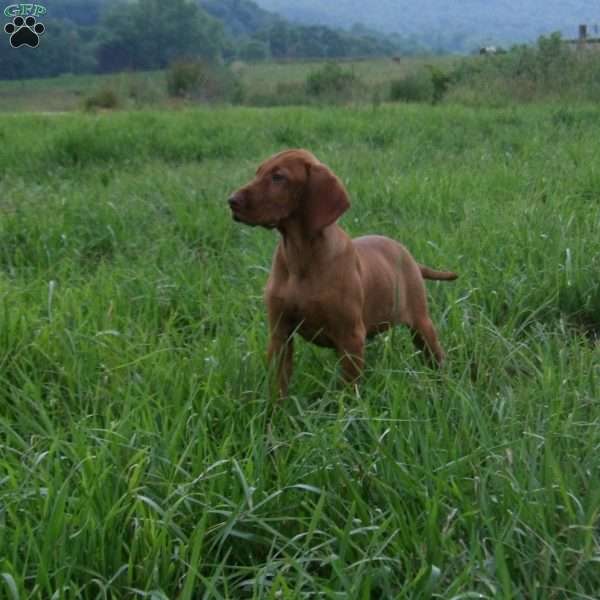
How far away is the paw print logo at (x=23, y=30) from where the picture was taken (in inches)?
244

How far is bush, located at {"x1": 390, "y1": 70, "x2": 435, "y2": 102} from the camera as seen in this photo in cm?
1608

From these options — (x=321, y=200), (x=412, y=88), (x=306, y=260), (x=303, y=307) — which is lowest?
(x=412, y=88)

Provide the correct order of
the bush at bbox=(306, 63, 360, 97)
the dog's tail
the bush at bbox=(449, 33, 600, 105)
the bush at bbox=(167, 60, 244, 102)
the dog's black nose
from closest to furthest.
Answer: the dog's black nose, the dog's tail, the bush at bbox=(449, 33, 600, 105), the bush at bbox=(306, 63, 360, 97), the bush at bbox=(167, 60, 244, 102)

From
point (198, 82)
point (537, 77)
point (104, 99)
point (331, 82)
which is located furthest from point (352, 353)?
point (198, 82)

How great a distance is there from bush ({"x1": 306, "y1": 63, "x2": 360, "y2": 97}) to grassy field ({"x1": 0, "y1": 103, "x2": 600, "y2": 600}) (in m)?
11.5

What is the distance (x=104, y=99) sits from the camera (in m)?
16.2

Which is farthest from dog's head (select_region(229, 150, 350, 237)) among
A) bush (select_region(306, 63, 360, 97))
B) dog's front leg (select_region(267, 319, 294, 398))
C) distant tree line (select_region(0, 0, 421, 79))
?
bush (select_region(306, 63, 360, 97))

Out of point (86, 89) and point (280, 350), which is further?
point (86, 89)

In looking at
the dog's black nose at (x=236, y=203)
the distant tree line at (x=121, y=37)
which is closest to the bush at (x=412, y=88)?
the distant tree line at (x=121, y=37)

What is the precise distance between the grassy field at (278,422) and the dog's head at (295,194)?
42 centimetres

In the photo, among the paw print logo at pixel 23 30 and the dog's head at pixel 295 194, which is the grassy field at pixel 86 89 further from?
the dog's head at pixel 295 194

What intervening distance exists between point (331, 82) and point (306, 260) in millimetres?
16937

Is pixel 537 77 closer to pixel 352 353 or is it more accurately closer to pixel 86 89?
pixel 86 89

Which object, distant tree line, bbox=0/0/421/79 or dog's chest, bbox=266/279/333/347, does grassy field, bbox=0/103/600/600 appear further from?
distant tree line, bbox=0/0/421/79
